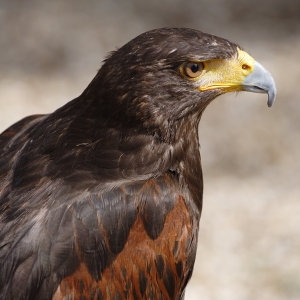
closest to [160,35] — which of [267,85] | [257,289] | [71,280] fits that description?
[267,85]

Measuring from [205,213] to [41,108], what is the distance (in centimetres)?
214

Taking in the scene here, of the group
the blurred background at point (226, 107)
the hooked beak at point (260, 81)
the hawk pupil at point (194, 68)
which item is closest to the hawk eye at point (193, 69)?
the hawk pupil at point (194, 68)

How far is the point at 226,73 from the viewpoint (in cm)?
335

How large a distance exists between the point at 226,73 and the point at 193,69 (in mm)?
200

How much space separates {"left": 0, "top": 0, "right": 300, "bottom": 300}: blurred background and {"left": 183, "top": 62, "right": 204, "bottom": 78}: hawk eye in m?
2.75

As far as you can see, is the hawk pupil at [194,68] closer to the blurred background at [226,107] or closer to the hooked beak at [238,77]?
the hooked beak at [238,77]

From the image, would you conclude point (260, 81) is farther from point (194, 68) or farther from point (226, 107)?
point (226, 107)

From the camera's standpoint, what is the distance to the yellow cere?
10.8 ft

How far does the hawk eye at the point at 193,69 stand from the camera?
322cm

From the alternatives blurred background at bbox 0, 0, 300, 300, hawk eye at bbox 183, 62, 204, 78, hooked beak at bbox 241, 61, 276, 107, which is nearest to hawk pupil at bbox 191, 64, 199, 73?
hawk eye at bbox 183, 62, 204, 78

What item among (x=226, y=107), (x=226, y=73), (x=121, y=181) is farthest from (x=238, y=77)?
(x=226, y=107)

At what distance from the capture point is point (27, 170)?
335 cm

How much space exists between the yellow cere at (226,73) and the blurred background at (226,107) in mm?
2626

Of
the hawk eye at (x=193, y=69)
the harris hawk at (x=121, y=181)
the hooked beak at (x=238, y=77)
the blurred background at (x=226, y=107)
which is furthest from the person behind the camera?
the blurred background at (x=226, y=107)
